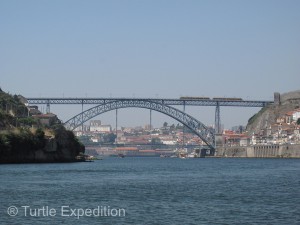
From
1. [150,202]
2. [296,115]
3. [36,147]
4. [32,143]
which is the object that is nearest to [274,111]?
[296,115]

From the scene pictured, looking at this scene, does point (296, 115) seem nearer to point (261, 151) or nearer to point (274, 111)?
point (274, 111)

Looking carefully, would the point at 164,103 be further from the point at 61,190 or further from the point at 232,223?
the point at 232,223

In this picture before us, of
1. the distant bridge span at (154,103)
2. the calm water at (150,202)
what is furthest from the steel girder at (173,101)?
the calm water at (150,202)

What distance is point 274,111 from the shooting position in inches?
6299

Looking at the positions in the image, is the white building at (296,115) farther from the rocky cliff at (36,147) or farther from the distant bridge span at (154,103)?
the rocky cliff at (36,147)

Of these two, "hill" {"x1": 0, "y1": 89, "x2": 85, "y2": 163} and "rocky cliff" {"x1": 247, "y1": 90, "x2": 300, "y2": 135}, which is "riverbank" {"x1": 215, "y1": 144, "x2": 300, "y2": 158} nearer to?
"rocky cliff" {"x1": 247, "y1": 90, "x2": 300, "y2": 135}

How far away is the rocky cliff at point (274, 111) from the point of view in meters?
160

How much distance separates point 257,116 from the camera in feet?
561

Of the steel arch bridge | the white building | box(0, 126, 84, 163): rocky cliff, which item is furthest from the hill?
the white building

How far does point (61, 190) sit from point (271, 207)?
12287 mm

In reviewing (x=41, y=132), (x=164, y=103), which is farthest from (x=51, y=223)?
(x=164, y=103)

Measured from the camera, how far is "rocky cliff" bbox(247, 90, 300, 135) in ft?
527

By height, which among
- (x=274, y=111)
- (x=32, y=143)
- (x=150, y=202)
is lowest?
(x=150, y=202)

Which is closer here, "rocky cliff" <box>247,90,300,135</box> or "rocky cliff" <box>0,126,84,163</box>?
"rocky cliff" <box>0,126,84,163</box>
